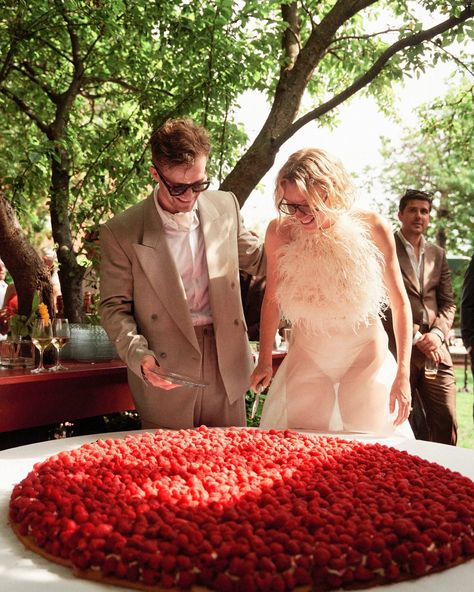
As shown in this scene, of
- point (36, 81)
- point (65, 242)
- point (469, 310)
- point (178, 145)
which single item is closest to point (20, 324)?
point (65, 242)

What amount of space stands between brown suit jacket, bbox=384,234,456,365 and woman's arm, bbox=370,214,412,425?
1.75 metres

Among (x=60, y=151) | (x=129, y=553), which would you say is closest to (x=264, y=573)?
(x=129, y=553)

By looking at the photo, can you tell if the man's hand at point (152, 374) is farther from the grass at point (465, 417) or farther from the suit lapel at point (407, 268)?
the grass at point (465, 417)

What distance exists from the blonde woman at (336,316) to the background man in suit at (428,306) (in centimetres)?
178

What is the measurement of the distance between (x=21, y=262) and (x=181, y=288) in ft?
5.12

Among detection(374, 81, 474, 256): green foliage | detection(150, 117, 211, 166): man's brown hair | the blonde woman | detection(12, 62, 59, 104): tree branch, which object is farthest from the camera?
detection(374, 81, 474, 256): green foliage

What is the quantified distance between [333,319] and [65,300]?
1.99 m

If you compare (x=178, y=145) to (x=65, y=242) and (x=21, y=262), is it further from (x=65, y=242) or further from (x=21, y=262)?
(x=65, y=242)

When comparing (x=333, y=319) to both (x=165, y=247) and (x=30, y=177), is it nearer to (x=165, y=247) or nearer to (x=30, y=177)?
(x=165, y=247)

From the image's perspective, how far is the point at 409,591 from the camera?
118 centimetres

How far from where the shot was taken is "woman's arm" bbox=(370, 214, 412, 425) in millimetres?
2316

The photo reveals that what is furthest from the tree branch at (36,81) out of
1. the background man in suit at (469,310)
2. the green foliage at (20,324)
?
the background man in suit at (469,310)

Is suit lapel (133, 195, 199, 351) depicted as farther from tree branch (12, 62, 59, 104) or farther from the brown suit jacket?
tree branch (12, 62, 59, 104)

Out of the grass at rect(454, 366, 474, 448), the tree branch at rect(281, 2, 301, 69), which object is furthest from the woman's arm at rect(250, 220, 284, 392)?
the grass at rect(454, 366, 474, 448)
